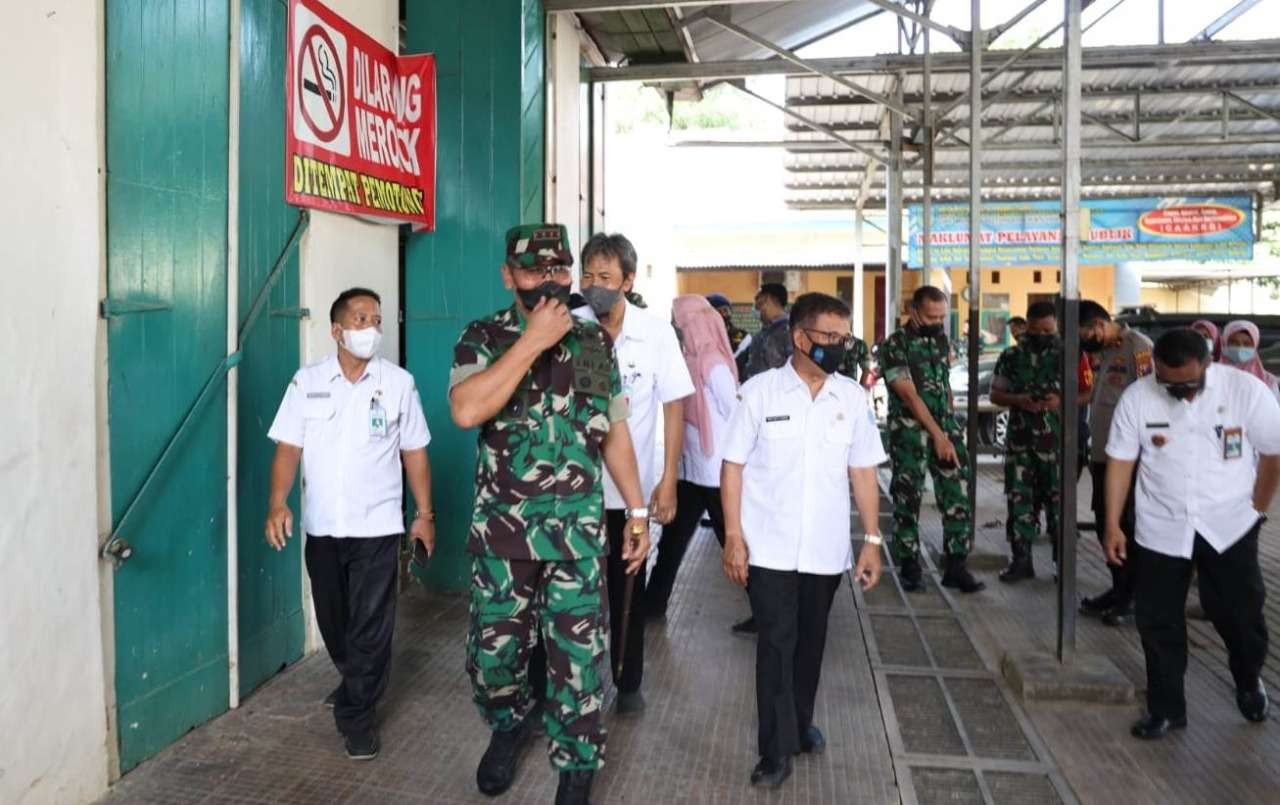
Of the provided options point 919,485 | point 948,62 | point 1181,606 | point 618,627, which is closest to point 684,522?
point 618,627

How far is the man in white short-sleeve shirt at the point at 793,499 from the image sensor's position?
10.5 feet

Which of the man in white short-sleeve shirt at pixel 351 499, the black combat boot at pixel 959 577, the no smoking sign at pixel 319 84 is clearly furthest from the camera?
the black combat boot at pixel 959 577

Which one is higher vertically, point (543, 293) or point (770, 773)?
point (543, 293)

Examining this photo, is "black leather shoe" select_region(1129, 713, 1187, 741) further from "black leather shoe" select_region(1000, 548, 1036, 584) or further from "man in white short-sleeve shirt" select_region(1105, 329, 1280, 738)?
"black leather shoe" select_region(1000, 548, 1036, 584)

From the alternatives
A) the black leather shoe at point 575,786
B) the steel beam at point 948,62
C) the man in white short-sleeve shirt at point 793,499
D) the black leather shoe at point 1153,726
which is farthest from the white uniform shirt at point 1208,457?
the steel beam at point 948,62

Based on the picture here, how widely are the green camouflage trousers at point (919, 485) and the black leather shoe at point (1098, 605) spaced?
69cm

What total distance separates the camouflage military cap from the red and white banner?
1699 millimetres

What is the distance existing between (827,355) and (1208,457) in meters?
1.69

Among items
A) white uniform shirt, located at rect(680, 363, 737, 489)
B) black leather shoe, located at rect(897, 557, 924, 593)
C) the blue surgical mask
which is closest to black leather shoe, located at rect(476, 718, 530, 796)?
white uniform shirt, located at rect(680, 363, 737, 489)

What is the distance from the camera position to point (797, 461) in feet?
10.5

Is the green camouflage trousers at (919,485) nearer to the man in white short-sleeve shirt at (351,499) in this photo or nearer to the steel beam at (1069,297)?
the steel beam at (1069,297)

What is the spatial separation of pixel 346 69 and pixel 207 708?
2839mm

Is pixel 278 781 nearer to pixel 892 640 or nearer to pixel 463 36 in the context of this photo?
pixel 892 640

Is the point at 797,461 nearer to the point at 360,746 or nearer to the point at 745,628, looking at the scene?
the point at 360,746
